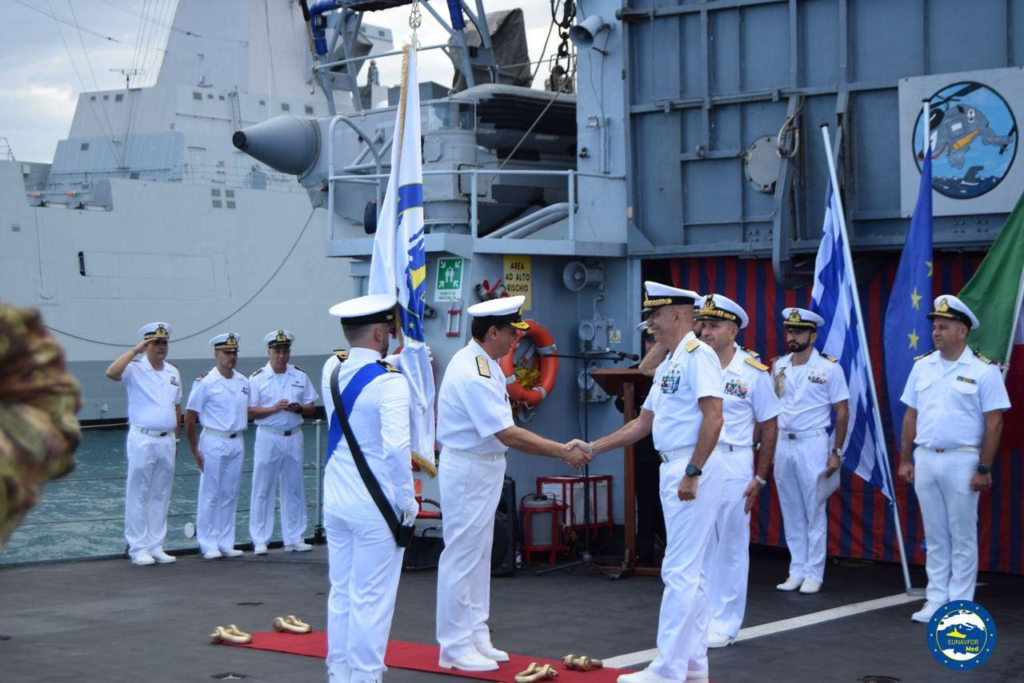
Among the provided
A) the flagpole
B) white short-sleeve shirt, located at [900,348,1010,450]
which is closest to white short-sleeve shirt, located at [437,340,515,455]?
white short-sleeve shirt, located at [900,348,1010,450]

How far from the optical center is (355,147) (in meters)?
14.7

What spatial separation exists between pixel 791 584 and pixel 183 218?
2646 cm

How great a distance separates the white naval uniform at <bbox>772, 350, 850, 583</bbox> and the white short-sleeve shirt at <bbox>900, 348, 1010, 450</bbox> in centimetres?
119

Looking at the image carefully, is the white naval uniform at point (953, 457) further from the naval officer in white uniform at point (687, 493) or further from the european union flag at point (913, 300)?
the naval officer in white uniform at point (687, 493)

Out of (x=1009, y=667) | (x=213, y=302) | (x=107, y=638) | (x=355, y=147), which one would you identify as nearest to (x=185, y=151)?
(x=213, y=302)

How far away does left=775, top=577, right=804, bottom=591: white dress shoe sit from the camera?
26.6 feet

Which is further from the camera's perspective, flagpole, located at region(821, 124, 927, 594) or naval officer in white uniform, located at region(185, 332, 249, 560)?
naval officer in white uniform, located at region(185, 332, 249, 560)

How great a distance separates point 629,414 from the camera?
27.7 feet

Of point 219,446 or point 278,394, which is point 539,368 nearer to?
point 278,394

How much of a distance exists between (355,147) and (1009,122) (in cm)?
849

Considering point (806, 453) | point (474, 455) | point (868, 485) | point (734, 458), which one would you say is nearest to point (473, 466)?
point (474, 455)

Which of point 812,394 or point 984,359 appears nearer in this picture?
point 984,359

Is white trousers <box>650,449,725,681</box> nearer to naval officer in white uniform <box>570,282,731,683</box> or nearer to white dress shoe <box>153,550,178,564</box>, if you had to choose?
naval officer in white uniform <box>570,282,731,683</box>

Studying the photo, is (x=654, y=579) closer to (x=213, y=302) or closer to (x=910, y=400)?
(x=910, y=400)
